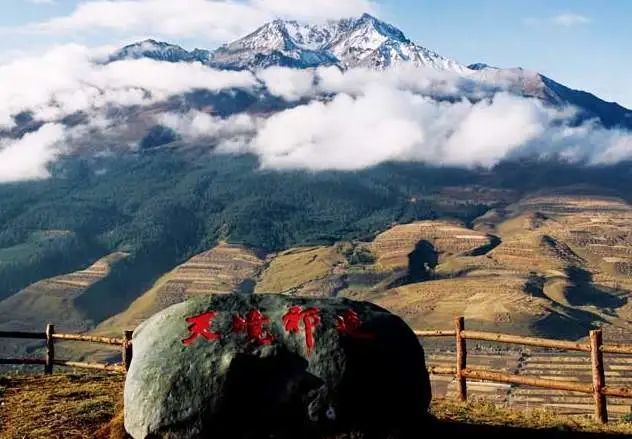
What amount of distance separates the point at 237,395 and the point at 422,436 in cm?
303

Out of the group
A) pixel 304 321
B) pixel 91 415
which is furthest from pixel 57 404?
pixel 304 321

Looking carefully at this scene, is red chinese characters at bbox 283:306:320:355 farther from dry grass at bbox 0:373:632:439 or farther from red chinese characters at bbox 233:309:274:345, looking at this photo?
dry grass at bbox 0:373:632:439

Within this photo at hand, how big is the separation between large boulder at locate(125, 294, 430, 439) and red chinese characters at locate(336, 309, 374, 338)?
0.02 metres

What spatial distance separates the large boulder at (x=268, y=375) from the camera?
11195 millimetres

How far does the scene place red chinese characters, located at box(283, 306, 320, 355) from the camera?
11727 millimetres

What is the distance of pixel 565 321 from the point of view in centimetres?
18575

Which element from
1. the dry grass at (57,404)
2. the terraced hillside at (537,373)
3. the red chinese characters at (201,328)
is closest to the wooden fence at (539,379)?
the dry grass at (57,404)

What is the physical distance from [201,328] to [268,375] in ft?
4.49

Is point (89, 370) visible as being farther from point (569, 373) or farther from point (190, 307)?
point (569, 373)

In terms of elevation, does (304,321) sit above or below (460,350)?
above

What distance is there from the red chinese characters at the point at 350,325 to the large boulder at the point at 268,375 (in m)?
0.02

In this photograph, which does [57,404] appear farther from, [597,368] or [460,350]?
[597,368]

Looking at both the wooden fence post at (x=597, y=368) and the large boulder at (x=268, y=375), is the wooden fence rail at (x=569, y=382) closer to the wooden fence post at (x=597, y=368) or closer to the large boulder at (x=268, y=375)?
the wooden fence post at (x=597, y=368)

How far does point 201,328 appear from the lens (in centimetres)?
1186
